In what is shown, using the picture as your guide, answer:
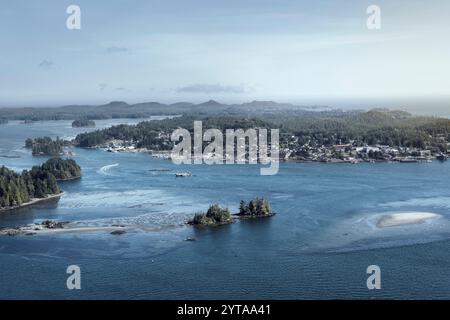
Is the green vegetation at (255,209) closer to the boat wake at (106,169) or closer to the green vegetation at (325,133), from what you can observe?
the boat wake at (106,169)

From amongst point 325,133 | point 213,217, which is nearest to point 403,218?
point 213,217

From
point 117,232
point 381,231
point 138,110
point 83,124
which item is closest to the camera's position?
point 381,231

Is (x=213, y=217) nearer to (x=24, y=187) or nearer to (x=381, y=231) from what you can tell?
(x=381, y=231)

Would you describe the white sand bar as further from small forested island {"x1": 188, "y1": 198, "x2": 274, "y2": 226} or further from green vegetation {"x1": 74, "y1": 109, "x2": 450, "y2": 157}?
green vegetation {"x1": 74, "y1": 109, "x2": 450, "y2": 157}

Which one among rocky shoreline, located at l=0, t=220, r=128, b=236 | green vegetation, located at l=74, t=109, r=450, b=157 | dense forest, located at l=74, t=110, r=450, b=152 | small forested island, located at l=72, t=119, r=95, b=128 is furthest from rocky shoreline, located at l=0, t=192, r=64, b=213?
small forested island, located at l=72, t=119, r=95, b=128
